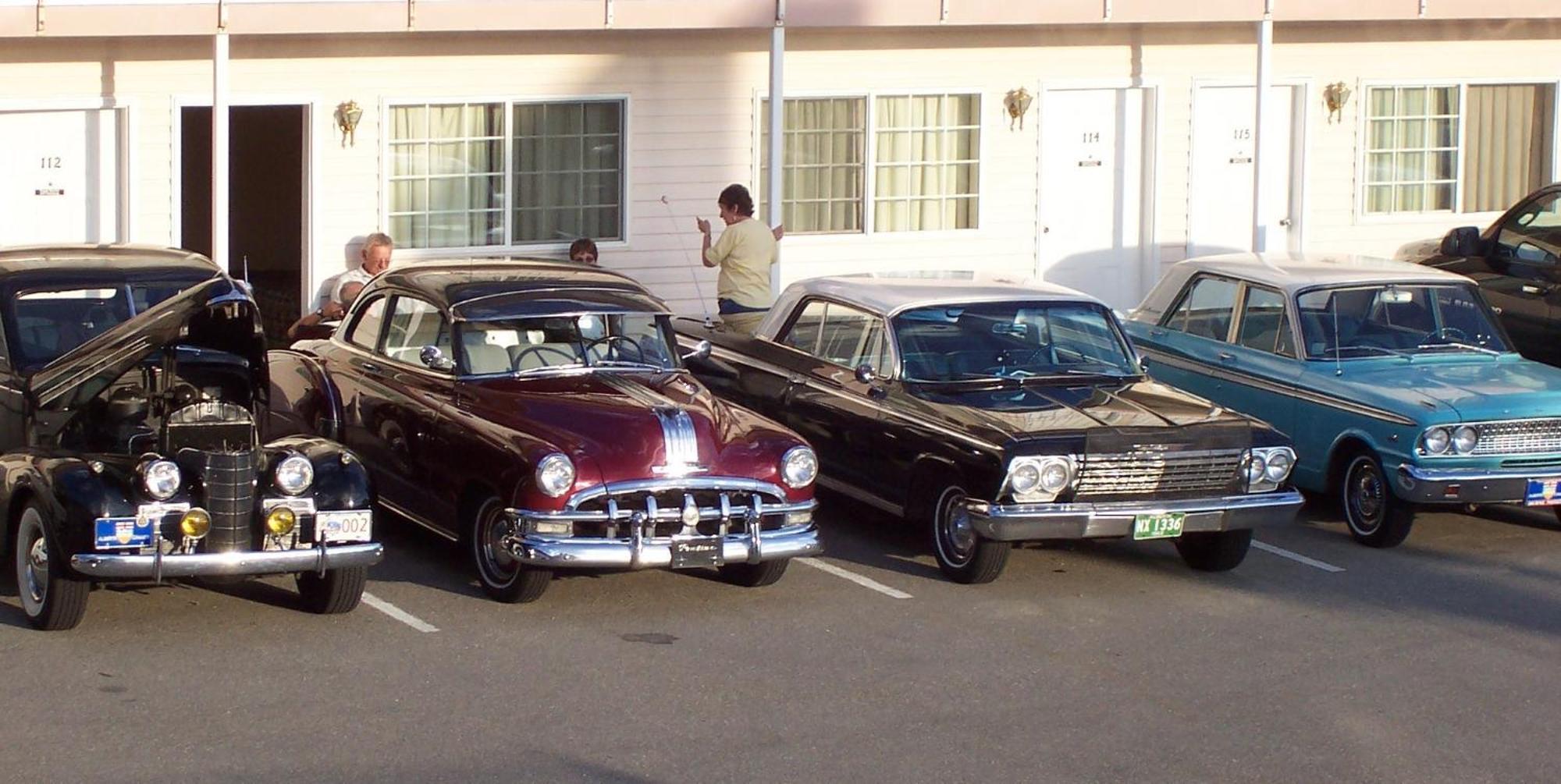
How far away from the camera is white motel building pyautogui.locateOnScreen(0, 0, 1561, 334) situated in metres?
15.4

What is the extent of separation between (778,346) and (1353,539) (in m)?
3.57

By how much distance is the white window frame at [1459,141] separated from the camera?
19.3 meters

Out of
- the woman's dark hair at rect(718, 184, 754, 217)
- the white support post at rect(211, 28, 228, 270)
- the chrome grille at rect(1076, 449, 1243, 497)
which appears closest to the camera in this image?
the chrome grille at rect(1076, 449, 1243, 497)

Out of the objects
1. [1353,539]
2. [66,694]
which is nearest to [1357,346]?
[1353,539]

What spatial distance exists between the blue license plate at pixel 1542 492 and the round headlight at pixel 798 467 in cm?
425

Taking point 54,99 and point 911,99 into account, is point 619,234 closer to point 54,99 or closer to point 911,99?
point 911,99

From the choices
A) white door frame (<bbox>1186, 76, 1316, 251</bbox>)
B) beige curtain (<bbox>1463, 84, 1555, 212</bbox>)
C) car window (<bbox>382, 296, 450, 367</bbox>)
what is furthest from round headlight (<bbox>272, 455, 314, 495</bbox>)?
beige curtain (<bbox>1463, 84, 1555, 212</bbox>)

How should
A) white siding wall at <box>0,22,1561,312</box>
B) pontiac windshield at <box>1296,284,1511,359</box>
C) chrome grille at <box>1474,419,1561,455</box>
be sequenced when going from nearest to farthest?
1. chrome grille at <box>1474,419,1561,455</box>
2. pontiac windshield at <box>1296,284,1511,359</box>
3. white siding wall at <box>0,22,1561,312</box>

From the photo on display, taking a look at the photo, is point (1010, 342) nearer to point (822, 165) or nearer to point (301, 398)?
→ point (301, 398)

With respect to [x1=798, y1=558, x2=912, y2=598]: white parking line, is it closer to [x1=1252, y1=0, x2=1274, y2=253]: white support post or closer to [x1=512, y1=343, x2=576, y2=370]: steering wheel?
[x1=512, y1=343, x2=576, y2=370]: steering wheel

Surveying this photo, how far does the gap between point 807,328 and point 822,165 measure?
18.6 ft

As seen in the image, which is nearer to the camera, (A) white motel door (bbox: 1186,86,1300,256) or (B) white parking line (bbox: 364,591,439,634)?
(B) white parking line (bbox: 364,591,439,634)

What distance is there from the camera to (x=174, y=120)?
15508 mm

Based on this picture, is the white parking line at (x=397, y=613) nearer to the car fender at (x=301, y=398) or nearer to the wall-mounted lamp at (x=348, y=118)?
the car fender at (x=301, y=398)
